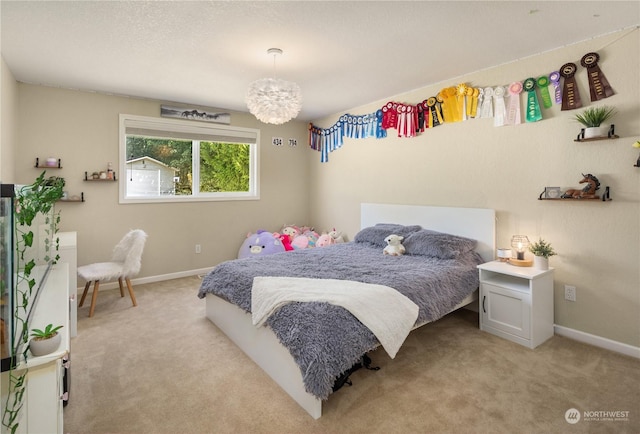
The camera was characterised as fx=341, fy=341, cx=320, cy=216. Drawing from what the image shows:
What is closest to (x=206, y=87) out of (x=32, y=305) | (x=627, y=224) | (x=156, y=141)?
(x=156, y=141)

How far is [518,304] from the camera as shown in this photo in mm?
2650

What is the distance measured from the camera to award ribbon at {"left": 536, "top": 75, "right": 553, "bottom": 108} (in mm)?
2871

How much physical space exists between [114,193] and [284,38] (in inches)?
114

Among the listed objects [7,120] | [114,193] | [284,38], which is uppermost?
[284,38]

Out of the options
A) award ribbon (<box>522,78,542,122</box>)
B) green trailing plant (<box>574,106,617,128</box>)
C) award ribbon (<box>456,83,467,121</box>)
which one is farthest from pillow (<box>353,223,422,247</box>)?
green trailing plant (<box>574,106,617,128</box>)

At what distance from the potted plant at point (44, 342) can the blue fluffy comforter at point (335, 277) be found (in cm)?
108

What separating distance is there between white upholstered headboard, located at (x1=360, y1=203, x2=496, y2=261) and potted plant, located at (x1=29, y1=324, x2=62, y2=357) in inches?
127

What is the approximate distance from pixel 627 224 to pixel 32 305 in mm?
3668

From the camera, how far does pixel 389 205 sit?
4.22 meters

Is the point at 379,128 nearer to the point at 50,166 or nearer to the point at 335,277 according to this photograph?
the point at 335,277

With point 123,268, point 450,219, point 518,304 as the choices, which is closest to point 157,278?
point 123,268

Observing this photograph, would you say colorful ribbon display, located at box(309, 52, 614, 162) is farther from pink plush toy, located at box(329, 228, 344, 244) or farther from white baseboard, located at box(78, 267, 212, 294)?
white baseboard, located at box(78, 267, 212, 294)

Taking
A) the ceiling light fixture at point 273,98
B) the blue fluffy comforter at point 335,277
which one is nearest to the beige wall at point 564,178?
the blue fluffy comforter at point 335,277

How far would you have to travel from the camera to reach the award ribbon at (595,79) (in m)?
2.56
